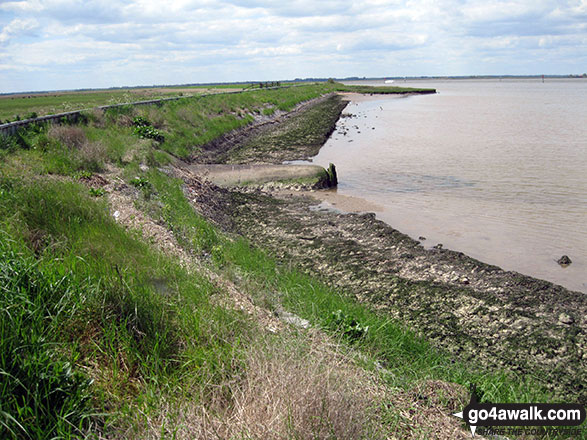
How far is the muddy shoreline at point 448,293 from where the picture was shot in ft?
21.8

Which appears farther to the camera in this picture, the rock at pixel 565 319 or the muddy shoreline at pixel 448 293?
the rock at pixel 565 319

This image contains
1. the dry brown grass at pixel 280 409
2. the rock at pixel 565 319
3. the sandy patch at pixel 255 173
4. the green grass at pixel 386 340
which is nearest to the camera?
the dry brown grass at pixel 280 409

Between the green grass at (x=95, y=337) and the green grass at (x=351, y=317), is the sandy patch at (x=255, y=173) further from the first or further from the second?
the green grass at (x=95, y=337)

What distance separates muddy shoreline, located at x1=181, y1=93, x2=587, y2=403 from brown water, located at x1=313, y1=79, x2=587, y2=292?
1202 mm

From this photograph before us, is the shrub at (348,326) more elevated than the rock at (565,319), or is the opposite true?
the shrub at (348,326)

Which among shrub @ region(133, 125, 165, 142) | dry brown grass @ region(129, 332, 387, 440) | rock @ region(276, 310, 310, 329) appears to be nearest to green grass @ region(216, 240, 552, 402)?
rock @ region(276, 310, 310, 329)

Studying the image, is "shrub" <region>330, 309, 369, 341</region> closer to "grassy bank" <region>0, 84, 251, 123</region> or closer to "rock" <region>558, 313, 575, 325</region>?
"rock" <region>558, 313, 575, 325</region>

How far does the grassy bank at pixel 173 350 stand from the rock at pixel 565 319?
185 cm

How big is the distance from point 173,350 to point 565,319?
20.0ft

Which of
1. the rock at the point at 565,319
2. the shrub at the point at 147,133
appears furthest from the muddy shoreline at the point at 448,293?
the shrub at the point at 147,133

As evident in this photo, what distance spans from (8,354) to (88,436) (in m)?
0.87

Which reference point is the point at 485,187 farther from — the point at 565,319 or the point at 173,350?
the point at 173,350

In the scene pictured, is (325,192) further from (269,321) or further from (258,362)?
(258,362)

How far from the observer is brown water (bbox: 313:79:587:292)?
36.3 feet
